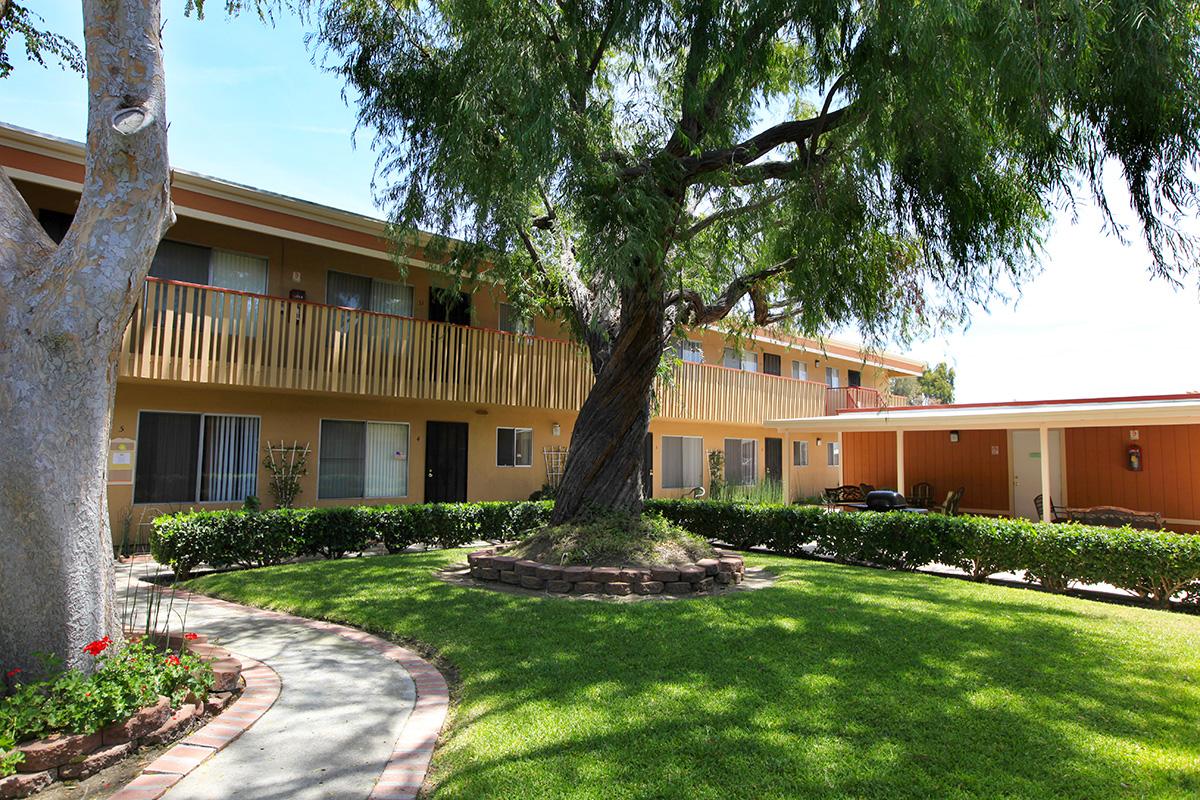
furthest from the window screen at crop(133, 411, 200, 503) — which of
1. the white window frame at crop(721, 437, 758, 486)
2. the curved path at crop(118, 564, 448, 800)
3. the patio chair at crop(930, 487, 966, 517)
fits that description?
the patio chair at crop(930, 487, 966, 517)

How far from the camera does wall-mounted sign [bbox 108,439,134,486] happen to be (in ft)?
39.1

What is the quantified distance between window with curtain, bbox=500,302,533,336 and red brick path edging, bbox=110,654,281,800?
423 inches

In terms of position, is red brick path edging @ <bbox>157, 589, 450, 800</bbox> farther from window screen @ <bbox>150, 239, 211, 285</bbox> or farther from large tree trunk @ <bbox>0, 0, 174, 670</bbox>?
window screen @ <bbox>150, 239, 211, 285</bbox>

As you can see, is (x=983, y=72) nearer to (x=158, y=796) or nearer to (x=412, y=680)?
(x=412, y=680)

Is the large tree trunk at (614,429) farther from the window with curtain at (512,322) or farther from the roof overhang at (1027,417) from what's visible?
the roof overhang at (1027,417)

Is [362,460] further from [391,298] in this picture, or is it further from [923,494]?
[923,494]

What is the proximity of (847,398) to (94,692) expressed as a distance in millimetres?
26421

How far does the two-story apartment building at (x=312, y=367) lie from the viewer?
38.3 ft

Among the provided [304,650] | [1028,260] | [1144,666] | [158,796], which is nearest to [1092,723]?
[1144,666]

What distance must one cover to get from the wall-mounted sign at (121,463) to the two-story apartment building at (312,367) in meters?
0.02

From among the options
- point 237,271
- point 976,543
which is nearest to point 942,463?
point 976,543

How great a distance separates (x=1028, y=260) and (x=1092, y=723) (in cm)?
652

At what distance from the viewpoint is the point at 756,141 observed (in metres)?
8.62

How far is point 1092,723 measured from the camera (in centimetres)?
437
